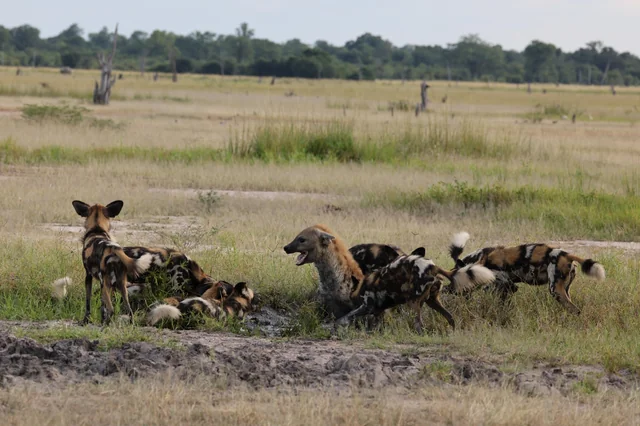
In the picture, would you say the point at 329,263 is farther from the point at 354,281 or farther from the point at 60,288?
the point at 60,288

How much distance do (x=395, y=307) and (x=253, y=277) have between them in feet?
4.69

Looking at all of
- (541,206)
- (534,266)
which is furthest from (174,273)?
(541,206)

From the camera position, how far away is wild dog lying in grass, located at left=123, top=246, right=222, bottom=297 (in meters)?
8.55

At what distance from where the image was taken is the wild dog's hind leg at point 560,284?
8211 mm

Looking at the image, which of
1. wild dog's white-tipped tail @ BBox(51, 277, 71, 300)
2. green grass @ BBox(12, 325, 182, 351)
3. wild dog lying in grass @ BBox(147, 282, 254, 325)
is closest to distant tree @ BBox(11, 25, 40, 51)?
wild dog's white-tipped tail @ BBox(51, 277, 71, 300)

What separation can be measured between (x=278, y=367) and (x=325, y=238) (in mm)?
2175

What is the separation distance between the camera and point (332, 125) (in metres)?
20.3

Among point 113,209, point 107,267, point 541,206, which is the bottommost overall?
point 541,206

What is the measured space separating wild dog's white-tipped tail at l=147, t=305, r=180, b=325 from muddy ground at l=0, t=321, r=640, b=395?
78cm

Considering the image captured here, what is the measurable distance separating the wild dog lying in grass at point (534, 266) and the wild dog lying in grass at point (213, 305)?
1.69 meters

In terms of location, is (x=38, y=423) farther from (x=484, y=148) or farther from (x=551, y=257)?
(x=484, y=148)

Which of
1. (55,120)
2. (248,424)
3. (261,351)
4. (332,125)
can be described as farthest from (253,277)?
(55,120)

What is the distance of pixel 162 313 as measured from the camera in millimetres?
7641

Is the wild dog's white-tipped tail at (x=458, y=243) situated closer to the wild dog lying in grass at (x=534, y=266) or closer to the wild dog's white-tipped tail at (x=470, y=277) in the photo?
the wild dog lying in grass at (x=534, y=266)
